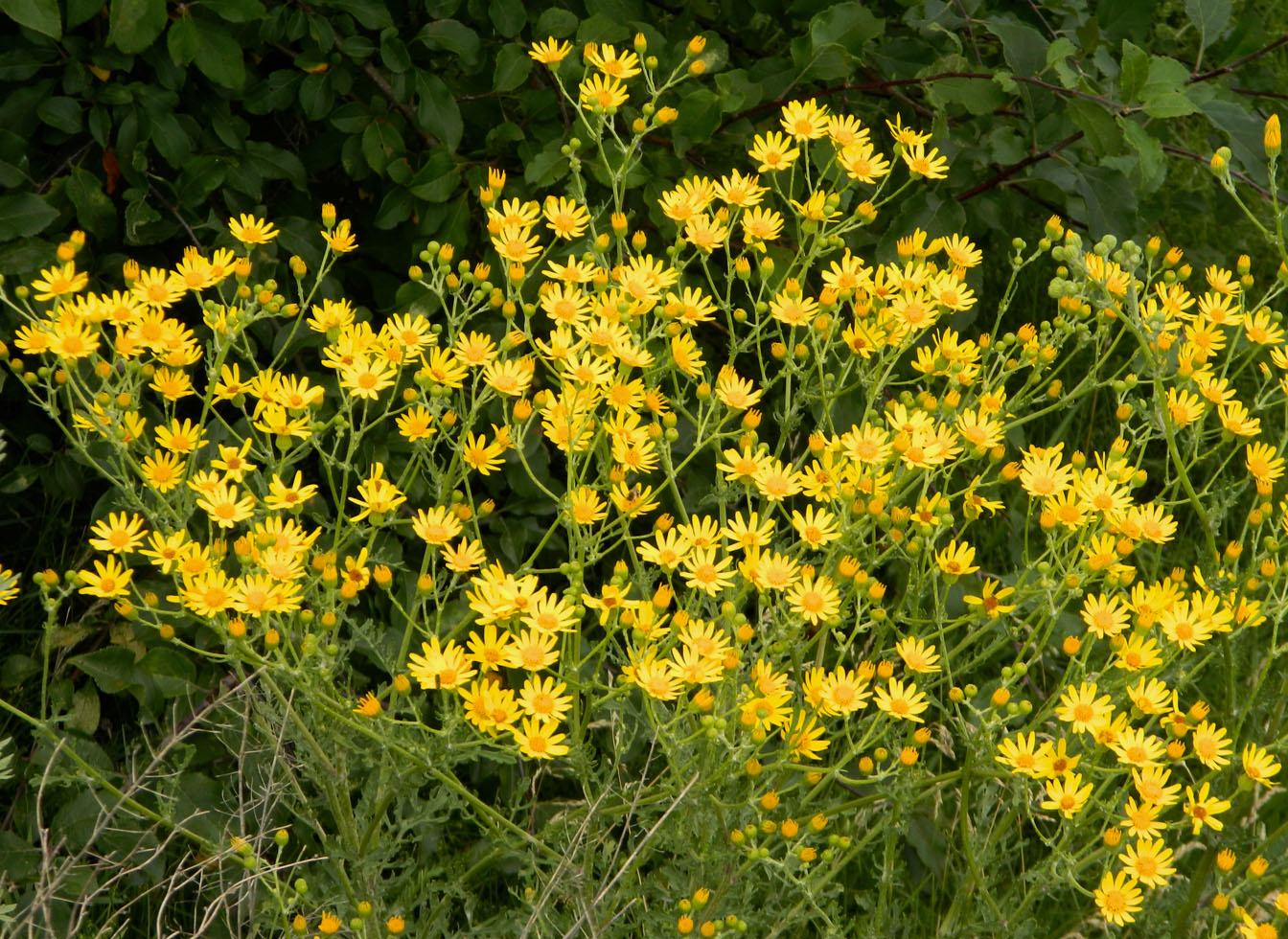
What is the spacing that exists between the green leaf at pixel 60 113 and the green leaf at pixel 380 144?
55cm

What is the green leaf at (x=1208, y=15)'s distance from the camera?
2955mm

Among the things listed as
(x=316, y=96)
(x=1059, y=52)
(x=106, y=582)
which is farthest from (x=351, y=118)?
(x=1059, y=52)

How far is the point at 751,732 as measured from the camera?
1.89 metres

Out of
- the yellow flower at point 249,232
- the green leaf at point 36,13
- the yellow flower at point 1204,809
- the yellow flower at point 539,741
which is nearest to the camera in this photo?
the yellow flower at point 539,741

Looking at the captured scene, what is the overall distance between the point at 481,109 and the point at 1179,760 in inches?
74.8

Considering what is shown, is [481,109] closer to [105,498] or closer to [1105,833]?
[105,498]

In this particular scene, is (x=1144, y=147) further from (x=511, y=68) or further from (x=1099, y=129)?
(x=511, y=68)

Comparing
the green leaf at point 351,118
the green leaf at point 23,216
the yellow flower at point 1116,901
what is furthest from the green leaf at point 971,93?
the green leaf at point 23,216

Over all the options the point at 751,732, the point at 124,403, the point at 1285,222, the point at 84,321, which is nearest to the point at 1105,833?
the point at 751,732

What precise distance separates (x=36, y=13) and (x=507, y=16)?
0.88 meters

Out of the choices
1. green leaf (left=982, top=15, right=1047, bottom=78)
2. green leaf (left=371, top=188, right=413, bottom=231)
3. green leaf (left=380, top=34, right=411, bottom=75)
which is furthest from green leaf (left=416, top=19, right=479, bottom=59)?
green leaf (left=982, top=15, right=1047, bottom=78)

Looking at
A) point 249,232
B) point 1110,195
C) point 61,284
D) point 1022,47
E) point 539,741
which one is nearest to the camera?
point 539,741

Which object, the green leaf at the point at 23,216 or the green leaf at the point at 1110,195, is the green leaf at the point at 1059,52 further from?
the green leaf at the point at 23,216

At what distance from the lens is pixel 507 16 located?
2.80 m
